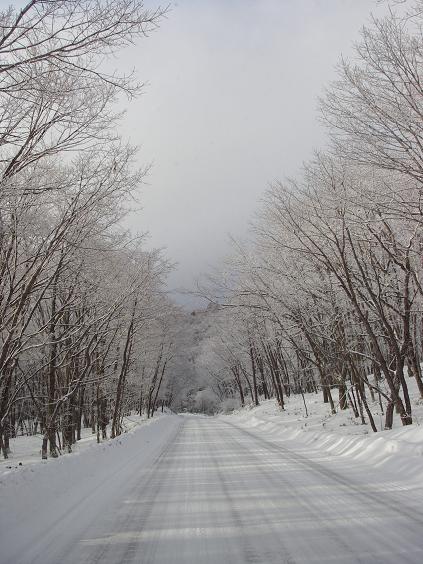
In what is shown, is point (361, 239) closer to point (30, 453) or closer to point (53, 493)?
point (53, 493)

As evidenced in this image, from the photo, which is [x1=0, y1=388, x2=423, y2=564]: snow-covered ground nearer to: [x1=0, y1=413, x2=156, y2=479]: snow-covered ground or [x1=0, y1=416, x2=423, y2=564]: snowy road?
[x1=0, y1=416, x2=423, y2=564]: snowy road

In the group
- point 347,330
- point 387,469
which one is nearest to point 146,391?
point 347,330

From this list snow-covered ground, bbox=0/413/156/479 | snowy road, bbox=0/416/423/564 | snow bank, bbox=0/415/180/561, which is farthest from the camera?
snow-covered ground, bbox=0/413/156/479

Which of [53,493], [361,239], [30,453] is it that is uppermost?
[361,239]

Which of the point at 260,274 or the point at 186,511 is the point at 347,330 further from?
the point at 186,511

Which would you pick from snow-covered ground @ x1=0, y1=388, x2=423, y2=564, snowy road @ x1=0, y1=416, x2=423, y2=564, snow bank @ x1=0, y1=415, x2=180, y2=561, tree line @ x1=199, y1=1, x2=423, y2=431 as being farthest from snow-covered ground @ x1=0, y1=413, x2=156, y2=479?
tree line @ x1=199, y1=1, x2=423, y2=431

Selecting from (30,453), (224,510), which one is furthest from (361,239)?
(30,453)

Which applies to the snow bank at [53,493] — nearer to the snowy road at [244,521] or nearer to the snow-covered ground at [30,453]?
the snowy road at [244,521]

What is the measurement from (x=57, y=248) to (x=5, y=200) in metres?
1.53

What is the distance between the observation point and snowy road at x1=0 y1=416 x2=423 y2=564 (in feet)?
12.8

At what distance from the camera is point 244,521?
16.0 ft

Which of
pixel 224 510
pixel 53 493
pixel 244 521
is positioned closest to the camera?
pixel 244 521

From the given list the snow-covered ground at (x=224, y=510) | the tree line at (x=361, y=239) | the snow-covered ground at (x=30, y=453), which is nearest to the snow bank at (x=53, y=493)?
the snow-covered ground at (x=224, y=510)

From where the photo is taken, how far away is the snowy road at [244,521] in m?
3.90
